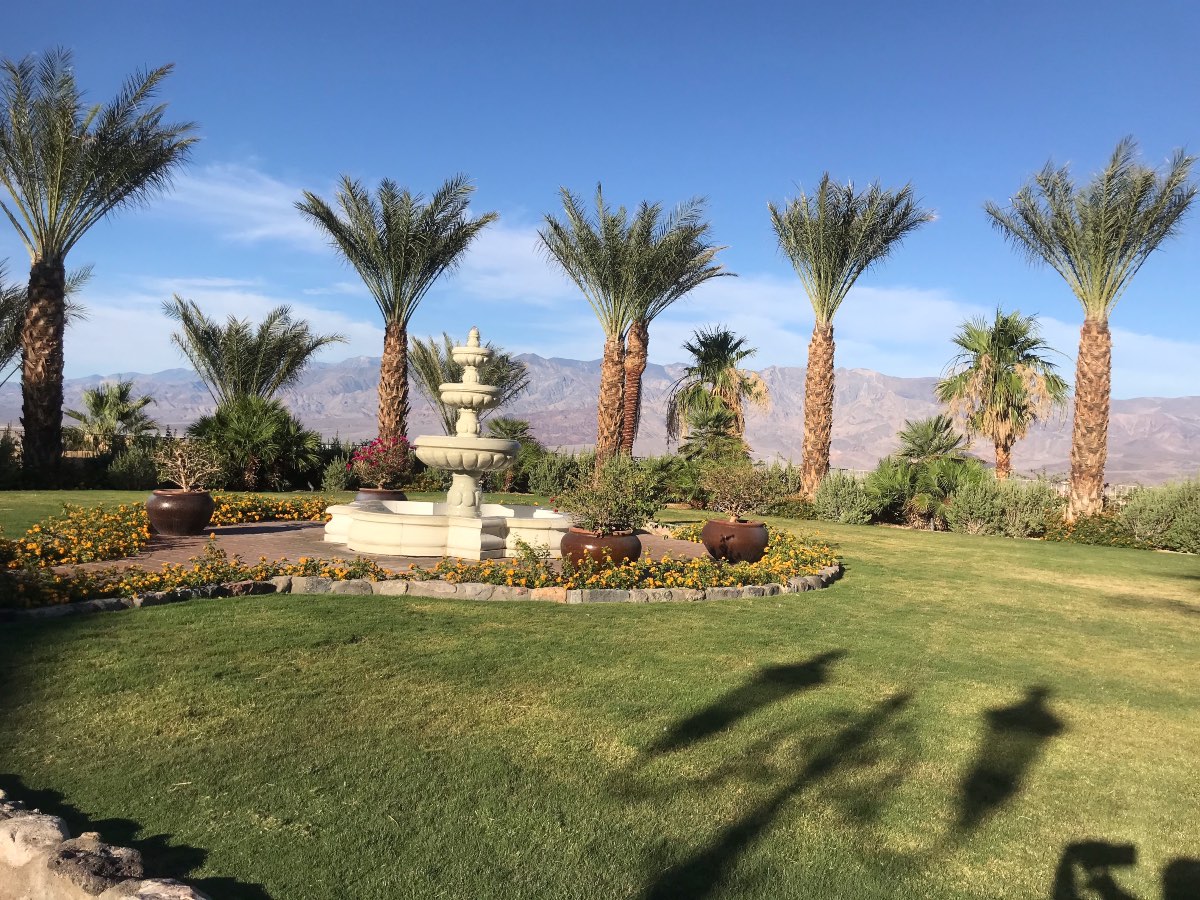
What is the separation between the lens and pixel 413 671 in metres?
5.68

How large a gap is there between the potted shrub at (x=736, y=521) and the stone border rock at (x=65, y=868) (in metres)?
8.85

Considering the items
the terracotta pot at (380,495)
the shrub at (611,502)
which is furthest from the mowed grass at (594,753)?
the terracotta pot at (380,495)

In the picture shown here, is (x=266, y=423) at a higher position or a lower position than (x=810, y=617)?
higher

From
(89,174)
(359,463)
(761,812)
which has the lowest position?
(761,812)

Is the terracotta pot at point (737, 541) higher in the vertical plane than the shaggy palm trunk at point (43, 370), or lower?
lower

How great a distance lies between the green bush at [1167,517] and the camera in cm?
1694

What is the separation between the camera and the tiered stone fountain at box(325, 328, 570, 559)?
11.1m

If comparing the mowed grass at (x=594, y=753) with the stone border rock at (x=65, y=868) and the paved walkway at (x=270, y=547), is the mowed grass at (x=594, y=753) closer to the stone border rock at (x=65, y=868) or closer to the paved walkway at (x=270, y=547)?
the stone border rock at (x=65, y=868)

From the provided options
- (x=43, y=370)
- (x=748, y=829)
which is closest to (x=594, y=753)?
(x=748, y=829)

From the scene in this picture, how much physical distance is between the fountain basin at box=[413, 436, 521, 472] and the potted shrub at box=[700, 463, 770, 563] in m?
3.02

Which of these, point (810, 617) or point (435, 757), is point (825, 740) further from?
point (810, 617)

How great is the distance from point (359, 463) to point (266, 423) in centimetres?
604

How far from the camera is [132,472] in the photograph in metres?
20.2

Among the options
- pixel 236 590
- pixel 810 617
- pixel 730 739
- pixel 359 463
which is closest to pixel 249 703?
pixel 730 739
